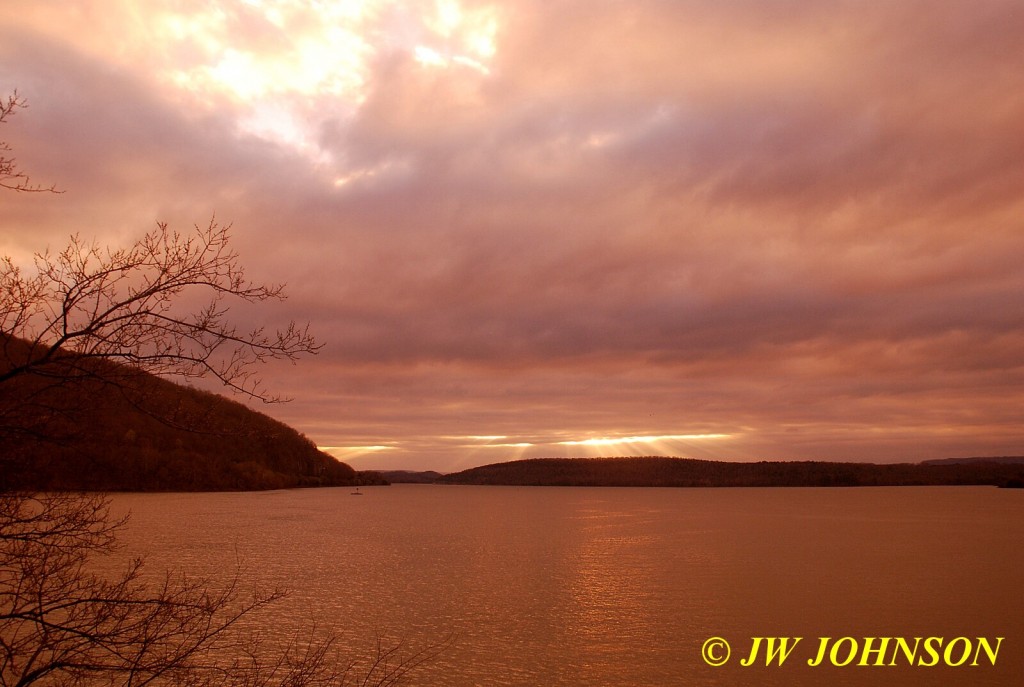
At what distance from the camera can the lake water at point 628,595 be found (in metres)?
16.7

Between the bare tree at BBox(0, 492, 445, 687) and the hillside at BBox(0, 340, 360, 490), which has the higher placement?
the hillside at BBox(0, 340, 360, 490)

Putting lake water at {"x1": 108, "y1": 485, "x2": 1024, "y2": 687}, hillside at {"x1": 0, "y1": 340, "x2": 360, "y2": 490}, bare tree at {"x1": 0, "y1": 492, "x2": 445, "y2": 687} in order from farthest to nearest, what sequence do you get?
lake water at {"x1": 108, "y1": 485, "x2": 1024, "y2": 687}
bare tree at {"x1": 0, "y1": 492, "x2": 445, "y2": 687}
hillside at {"x1": 0, "y1": 340, "x2": 360, "y2": 490}

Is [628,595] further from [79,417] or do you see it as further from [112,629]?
[79,417]

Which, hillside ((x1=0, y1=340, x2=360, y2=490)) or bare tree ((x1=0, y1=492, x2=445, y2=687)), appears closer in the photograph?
hillside ((x1=0, y1=340, x2=360, y2=490))

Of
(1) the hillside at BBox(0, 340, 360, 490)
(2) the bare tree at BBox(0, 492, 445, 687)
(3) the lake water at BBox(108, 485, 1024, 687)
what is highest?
(1) the hillside at BBox(0, 340, 360, 490)

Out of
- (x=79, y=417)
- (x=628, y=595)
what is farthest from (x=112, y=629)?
(x=628, y=595)

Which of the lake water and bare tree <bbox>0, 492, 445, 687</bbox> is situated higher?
bare tree <bbox>0, 492, 445, 687</bbox>

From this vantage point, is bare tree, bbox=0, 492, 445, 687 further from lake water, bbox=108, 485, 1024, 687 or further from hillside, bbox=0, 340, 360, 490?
lake water, bbox=108, 485, 1024, 687

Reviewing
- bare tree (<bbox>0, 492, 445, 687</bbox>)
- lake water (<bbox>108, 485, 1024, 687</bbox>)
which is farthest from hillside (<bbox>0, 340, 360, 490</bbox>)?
lake water (<bbox>108, 485, 1024, 687</bbox>)

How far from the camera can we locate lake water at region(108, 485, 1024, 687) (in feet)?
54.8

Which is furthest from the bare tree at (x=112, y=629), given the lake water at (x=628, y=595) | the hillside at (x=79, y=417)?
the lake water at (x=628, y=595)

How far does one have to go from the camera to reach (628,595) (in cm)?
2628

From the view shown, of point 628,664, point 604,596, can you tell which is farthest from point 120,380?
point 604,596

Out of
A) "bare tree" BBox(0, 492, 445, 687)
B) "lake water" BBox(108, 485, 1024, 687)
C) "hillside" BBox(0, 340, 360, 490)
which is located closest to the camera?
"hillside" BBox(0, 340, 360, 490)
